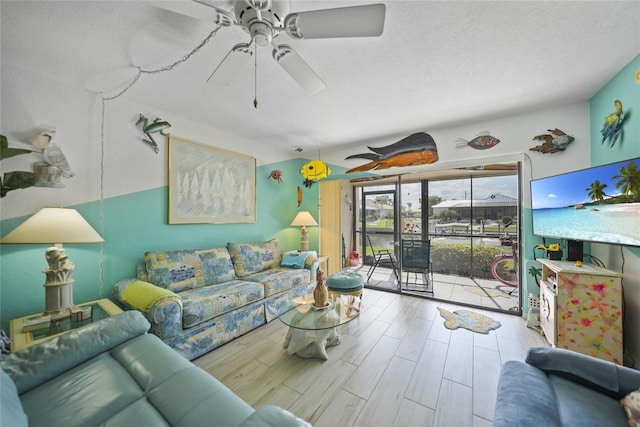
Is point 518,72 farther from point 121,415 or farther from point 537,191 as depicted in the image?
point 121,415

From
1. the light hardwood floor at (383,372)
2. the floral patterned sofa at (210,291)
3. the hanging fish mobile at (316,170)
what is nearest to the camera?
the light hardwood floor at (383,372)

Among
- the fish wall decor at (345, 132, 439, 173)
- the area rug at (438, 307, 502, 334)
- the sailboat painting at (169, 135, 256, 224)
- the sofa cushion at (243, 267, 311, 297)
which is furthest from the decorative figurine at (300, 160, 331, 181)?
the area rug at (438, 307, 502, 334)

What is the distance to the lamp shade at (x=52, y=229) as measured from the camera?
1.62m

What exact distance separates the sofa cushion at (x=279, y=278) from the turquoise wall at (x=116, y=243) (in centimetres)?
73

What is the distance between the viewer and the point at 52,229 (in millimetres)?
1694

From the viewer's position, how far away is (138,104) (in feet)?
8.14

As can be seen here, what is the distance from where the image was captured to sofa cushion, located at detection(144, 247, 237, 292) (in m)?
2.36

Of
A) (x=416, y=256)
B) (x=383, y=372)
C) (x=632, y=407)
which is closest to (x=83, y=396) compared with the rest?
(x=383, y=372)

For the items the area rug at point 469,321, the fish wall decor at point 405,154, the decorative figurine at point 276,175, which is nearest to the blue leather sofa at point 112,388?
the area rug at point 469,321

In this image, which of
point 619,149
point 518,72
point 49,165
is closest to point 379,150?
point 518,72

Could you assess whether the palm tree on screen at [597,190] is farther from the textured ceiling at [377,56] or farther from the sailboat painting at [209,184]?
the sailboat painting at [209,184]

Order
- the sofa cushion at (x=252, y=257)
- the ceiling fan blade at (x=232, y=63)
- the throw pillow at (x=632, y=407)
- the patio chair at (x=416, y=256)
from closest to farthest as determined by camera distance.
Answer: the throw pillow at (x=632, y=407), the ceiling fan blade at (x=232, y=63), the sofa cushion at (x=252, y=257), the patio chair at (x=416, y=256)

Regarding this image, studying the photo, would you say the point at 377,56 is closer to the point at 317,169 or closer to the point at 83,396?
the point at 317,169

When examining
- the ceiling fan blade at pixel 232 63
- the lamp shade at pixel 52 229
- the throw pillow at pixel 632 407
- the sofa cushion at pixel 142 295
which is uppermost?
the ceiling fan blade at pixel 232 63
